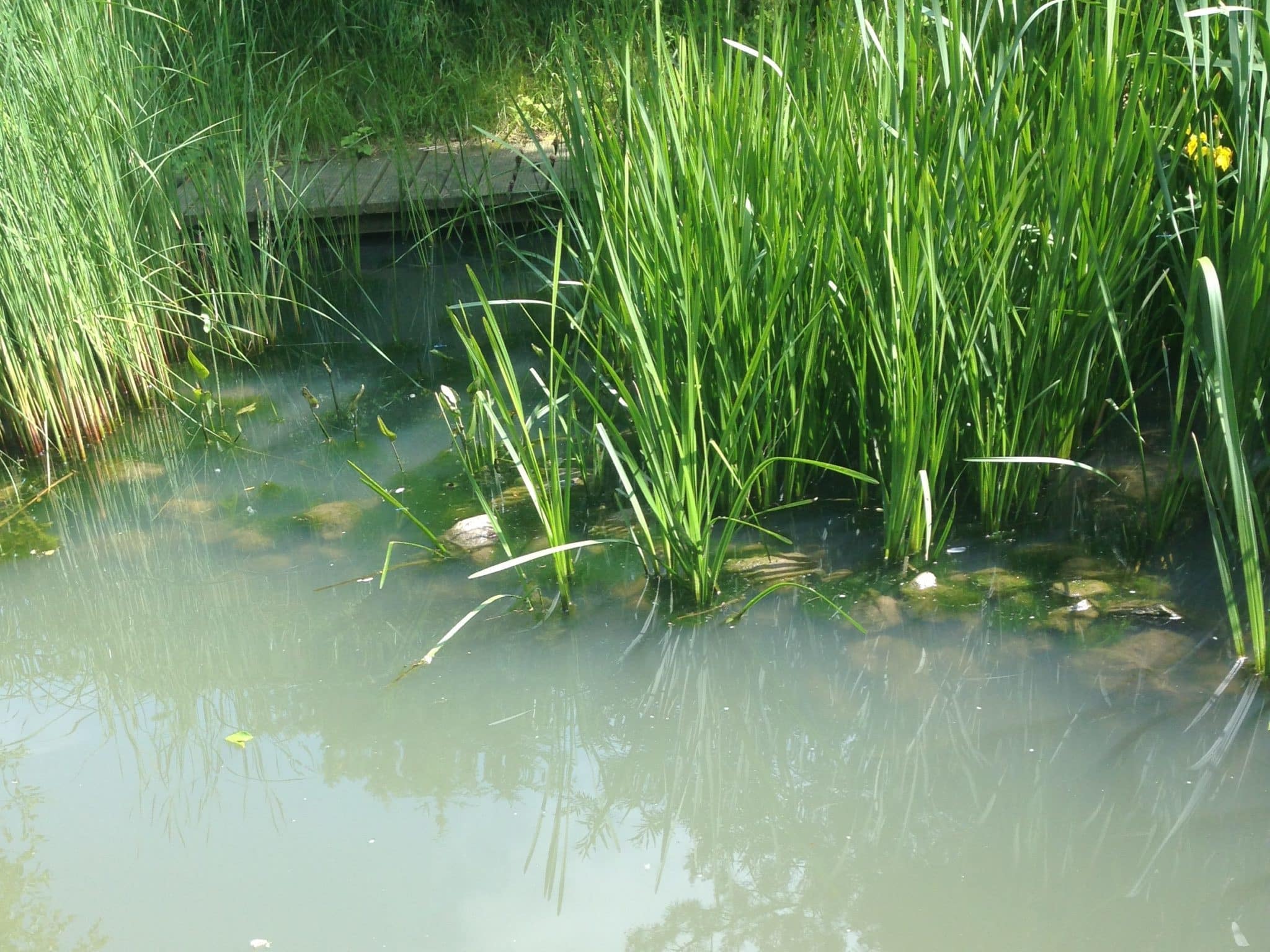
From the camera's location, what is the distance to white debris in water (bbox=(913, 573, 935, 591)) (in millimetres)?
2096

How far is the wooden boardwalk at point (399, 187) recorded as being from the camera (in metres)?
4.21

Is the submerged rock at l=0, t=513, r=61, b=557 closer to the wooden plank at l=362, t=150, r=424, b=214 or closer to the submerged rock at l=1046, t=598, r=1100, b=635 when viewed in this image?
the wooden plank at l=362, t=150, r=424, b=214

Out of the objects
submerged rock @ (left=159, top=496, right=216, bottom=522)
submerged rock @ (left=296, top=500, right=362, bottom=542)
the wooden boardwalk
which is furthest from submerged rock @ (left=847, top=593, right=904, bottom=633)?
the wooden boardwalk

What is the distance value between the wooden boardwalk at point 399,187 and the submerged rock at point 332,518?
1.59 meters

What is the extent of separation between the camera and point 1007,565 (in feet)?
7.01

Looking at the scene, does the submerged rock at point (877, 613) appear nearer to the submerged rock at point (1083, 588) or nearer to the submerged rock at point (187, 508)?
the submerged rock at point (1083, 588)

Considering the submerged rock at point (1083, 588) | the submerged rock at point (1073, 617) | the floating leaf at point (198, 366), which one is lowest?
the submerged rock at point (1073, 617)

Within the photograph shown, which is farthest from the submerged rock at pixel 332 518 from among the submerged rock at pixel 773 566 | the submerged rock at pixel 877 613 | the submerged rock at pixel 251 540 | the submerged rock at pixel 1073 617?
the submerged rock at pixel 1073 617

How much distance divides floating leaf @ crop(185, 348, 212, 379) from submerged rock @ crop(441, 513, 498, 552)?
42.5 inches

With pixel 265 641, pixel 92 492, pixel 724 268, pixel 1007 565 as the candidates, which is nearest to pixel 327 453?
→ pixel 92 492

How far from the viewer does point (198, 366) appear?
10.6ft

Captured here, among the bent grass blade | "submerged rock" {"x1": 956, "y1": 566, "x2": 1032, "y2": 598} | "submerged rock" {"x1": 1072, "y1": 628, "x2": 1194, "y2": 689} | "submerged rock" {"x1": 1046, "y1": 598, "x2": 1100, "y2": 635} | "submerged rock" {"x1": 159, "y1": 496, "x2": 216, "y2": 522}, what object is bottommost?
"submerged rock" {"x1": 1072, "y1": 628, "x2": 1194, "y2": 689}

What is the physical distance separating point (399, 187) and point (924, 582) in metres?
2.81

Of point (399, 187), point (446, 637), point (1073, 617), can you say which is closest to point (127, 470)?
point (446, 637)
